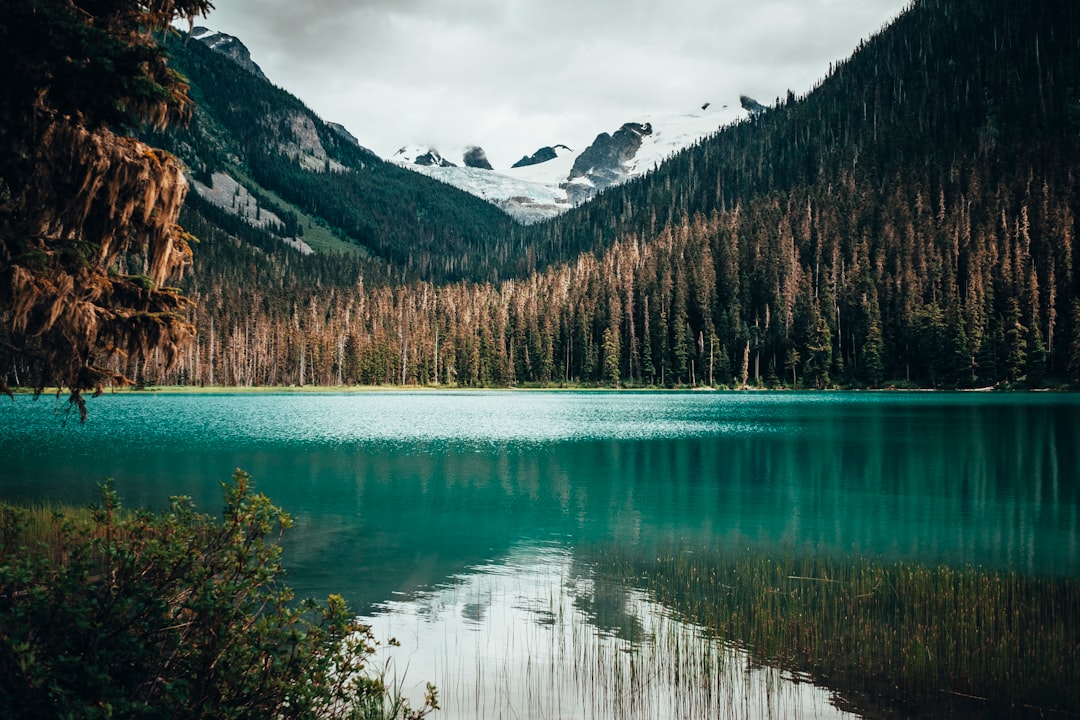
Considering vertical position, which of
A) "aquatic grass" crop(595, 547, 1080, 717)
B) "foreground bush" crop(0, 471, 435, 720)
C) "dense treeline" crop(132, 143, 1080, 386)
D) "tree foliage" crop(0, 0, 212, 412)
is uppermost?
"dense treeline" crop(132, 143, 1080, 386)

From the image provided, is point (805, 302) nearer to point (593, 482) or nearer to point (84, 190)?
point (593, 482)

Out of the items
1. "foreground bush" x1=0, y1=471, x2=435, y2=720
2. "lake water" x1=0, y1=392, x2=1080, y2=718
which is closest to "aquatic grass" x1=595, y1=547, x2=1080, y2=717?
"lake water" x1=0, y1=392, x2=1080, y2=718

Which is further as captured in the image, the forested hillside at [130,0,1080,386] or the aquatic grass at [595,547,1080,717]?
the forested hillside at [130,0,1080,386]

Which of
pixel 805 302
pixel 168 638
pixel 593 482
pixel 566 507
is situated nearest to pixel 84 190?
pixel 168 638

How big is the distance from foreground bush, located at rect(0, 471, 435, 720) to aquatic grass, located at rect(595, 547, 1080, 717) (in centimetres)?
700

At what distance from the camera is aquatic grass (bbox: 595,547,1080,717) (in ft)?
29.3

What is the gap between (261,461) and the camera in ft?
114

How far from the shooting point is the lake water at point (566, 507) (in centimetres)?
994

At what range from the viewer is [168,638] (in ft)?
17.5

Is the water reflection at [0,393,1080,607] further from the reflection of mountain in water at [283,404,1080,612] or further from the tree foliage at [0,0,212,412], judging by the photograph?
Result: the tree foliage at [0,0,212,412]

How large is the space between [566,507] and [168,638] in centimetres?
1947

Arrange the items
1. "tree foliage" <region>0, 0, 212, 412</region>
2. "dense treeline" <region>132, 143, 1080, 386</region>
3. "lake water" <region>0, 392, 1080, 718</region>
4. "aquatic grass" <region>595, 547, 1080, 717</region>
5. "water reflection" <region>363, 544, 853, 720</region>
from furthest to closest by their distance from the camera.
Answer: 1. "dense treeline" <region>132, 143, 1080, 386</region>
2. "lake water" <region>0, 392, 1080, 718</region>
3. "aquatic grass" <region>595, 547, 1080, 717</region>
4. "water reflection" <region>363, 544, 853, 720</region>
5. "tree foliage" <region>0, 0, 212, 412</region>

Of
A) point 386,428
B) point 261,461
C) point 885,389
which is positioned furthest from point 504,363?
point 261,461

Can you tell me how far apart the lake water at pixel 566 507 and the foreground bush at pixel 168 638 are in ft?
13.0
